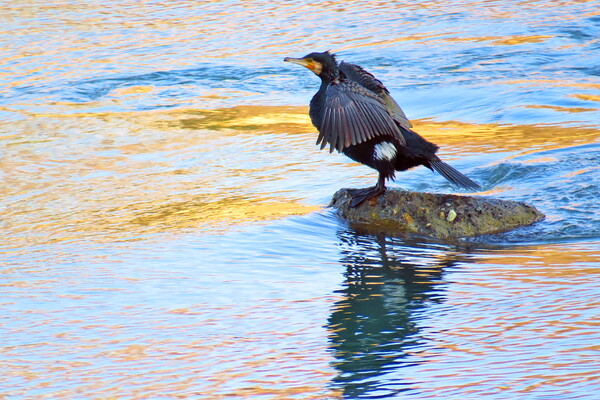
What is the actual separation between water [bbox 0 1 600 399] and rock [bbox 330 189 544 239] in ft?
0.42

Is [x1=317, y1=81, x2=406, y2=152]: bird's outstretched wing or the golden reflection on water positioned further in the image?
the golden reflection on water

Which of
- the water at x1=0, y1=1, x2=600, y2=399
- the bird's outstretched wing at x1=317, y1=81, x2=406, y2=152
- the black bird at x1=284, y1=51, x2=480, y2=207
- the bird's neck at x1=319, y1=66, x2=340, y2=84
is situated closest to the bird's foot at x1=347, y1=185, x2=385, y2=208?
the black bird at x1=284, y1=51, x2=480, y2=207

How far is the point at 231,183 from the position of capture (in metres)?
6.00

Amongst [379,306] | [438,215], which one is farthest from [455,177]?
[379,306]

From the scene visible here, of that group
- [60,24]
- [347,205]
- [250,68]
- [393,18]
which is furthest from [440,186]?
[60,24]

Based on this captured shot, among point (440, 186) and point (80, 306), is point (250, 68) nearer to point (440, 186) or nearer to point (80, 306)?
point (440, 186)

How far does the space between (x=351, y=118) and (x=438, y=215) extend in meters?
0.76

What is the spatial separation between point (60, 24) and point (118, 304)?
7.86m

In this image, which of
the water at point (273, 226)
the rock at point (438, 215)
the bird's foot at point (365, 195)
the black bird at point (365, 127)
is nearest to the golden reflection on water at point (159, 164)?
the water at point (273, 226)

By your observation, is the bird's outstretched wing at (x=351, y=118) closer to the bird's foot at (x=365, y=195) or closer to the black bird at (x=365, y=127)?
the black bird at (x=365, y=127)

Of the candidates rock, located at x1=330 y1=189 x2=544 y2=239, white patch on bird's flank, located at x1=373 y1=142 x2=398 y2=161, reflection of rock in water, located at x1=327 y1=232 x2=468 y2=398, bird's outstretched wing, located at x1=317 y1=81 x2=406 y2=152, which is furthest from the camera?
white patch on bird's flank, located at x1=373 y1=142 x2=398 y2=161

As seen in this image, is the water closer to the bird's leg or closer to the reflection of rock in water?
the reflection of rock in water

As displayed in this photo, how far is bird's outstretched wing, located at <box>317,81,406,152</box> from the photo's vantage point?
477 centimetres

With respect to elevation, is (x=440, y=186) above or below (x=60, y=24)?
below
